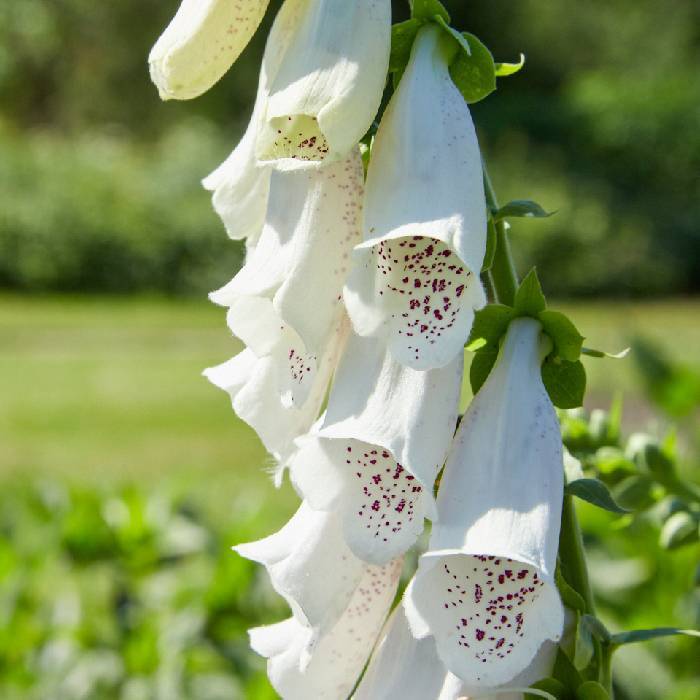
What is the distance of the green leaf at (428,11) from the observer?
3.26 feet

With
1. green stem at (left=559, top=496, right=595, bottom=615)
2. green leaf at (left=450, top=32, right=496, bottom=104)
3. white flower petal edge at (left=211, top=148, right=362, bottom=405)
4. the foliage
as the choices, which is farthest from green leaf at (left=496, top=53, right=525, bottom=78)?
the foliage

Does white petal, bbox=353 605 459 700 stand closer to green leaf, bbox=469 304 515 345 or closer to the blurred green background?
green leaf, bbox=469 304 515 345

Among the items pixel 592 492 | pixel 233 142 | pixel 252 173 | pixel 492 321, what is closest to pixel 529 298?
pixel 492 321

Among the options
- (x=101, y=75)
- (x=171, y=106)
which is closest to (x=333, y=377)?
(x=171, y=106)

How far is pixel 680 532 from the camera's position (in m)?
1.29

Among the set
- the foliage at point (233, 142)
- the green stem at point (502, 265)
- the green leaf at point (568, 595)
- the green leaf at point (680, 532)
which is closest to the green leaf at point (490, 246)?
the green stem at point (502, 265)

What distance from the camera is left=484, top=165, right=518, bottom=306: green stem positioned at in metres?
1.01

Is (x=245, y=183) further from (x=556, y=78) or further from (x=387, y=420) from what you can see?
(x=556, y=78)

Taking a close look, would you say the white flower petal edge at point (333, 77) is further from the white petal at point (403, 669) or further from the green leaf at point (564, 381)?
the white petal at point (403, 669)

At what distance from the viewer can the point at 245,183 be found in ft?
3.60

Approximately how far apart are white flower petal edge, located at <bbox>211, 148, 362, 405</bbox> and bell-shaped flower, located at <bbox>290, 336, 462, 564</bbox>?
4 cm

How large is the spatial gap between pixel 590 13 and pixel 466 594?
27099 mm

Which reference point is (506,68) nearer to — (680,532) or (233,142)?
(680,532)

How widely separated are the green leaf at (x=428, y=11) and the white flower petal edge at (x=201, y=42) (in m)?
0.14
